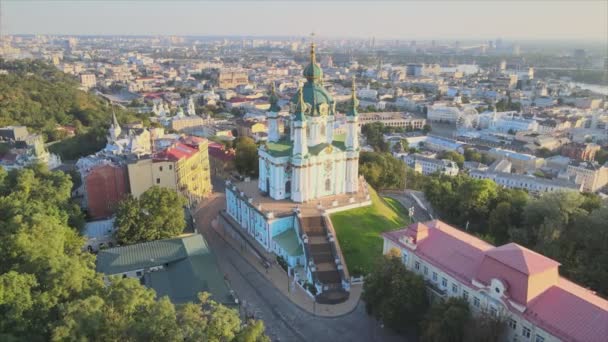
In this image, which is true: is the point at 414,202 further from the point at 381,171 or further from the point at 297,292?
the point at 297,292

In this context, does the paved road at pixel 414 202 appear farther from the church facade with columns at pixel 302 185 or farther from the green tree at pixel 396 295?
the green tree at pixel 396 295

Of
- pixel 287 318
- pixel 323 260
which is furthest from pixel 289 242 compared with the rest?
pixel 287 318

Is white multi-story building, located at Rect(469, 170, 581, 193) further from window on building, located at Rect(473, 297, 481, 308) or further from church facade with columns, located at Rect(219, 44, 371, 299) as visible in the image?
window on building, located at Rect(473, 297, 481, 308)

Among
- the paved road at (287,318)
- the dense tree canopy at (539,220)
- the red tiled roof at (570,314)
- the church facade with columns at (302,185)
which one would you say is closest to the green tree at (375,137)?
the dense tree canopy at (539,220)

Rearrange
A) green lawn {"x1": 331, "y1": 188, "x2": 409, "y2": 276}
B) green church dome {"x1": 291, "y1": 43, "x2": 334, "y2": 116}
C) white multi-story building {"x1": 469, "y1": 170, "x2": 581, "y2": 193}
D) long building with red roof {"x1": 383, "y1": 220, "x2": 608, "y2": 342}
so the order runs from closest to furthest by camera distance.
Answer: long building with red roof {"x1": 383, "y1": 220, "x2": 608, "y2": 342} < green lawn {"x1": 331, "y1": 188, "x2": 409, "y2": 276} < green church dome {"x1": 291, "y1": 43, "x2": 334, "y2": 116} < white multi-story building {"x1": 469, "y1": 170, "x2": 581, "y2": 193}

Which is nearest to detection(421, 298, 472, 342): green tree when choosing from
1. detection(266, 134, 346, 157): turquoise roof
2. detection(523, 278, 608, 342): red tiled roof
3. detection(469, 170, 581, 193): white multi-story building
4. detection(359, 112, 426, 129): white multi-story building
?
detection(523, 278, 608, 342): red tiled roof

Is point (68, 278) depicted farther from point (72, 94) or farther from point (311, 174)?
point (72, 94)
